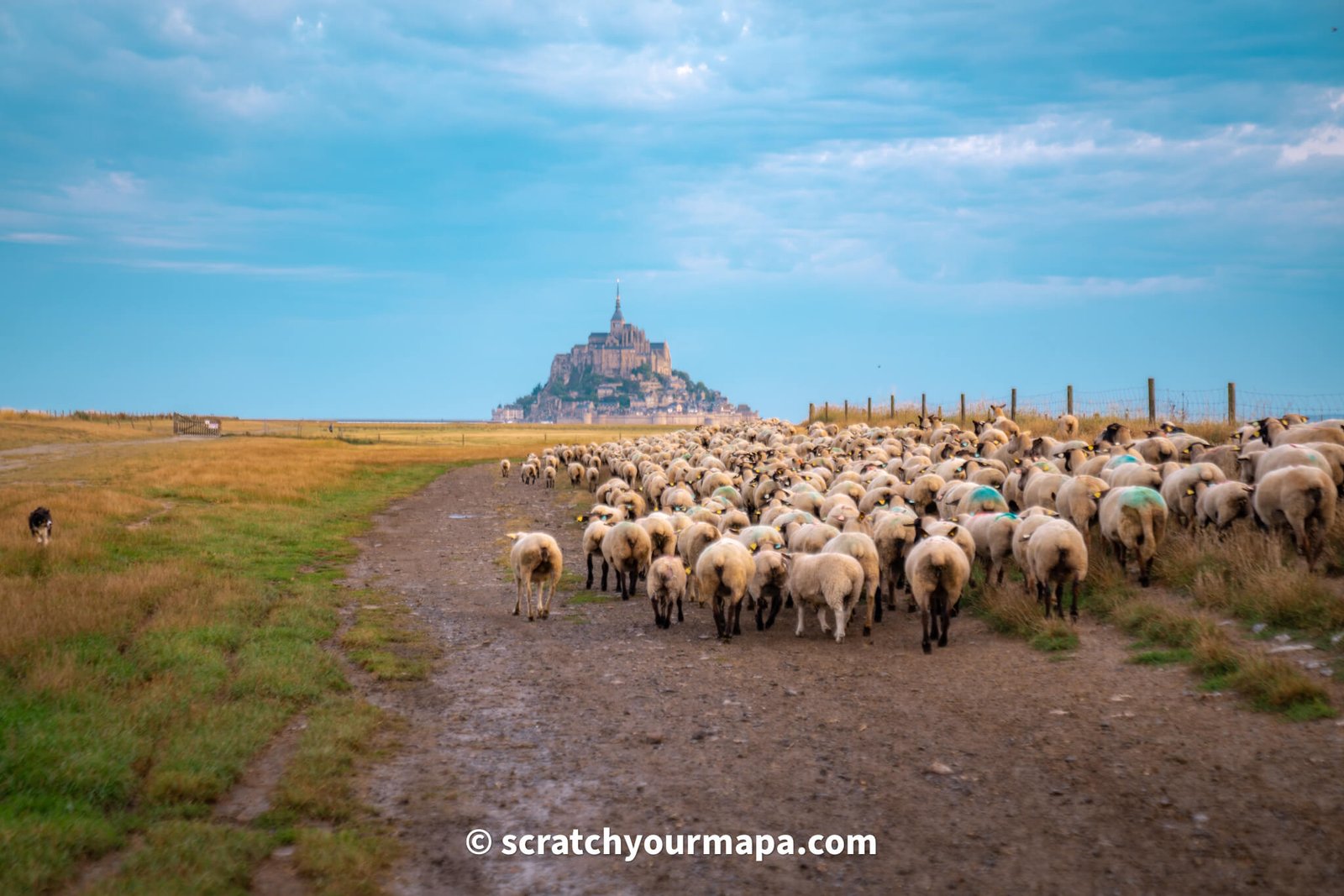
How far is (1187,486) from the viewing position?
1309 centimetres

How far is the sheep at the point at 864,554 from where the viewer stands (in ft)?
36.5

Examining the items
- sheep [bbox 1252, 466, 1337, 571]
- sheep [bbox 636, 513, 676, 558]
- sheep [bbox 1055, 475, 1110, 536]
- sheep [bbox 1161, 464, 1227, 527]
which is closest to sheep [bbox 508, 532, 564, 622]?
sheep [bbox 636, 513, 676, 558]

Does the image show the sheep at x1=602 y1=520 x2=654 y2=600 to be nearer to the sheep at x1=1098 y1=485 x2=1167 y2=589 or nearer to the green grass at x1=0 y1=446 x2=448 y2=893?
the green grass at x1=0 y1=446 x2=448 y2=893

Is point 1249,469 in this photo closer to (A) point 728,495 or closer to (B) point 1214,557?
(B) point 1214,557

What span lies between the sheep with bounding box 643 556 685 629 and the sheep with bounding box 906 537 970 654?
287 centimetres

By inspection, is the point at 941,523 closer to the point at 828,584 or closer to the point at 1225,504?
the point at 828,584

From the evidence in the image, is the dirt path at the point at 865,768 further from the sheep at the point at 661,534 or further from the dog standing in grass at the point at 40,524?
the dog standing in grass at the point at 40,524

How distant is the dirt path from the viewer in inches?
212

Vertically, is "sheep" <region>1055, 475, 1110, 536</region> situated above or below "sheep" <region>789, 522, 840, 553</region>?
above

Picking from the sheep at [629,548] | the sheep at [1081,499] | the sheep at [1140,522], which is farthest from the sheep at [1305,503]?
the sheep at [629,548]

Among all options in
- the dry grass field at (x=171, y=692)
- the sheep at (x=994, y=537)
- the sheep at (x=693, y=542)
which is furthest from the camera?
the sheep at (x=693, y=542)

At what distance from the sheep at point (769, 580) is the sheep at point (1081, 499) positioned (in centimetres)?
428

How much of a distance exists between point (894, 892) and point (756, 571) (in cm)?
647

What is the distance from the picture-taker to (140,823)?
5914mm
